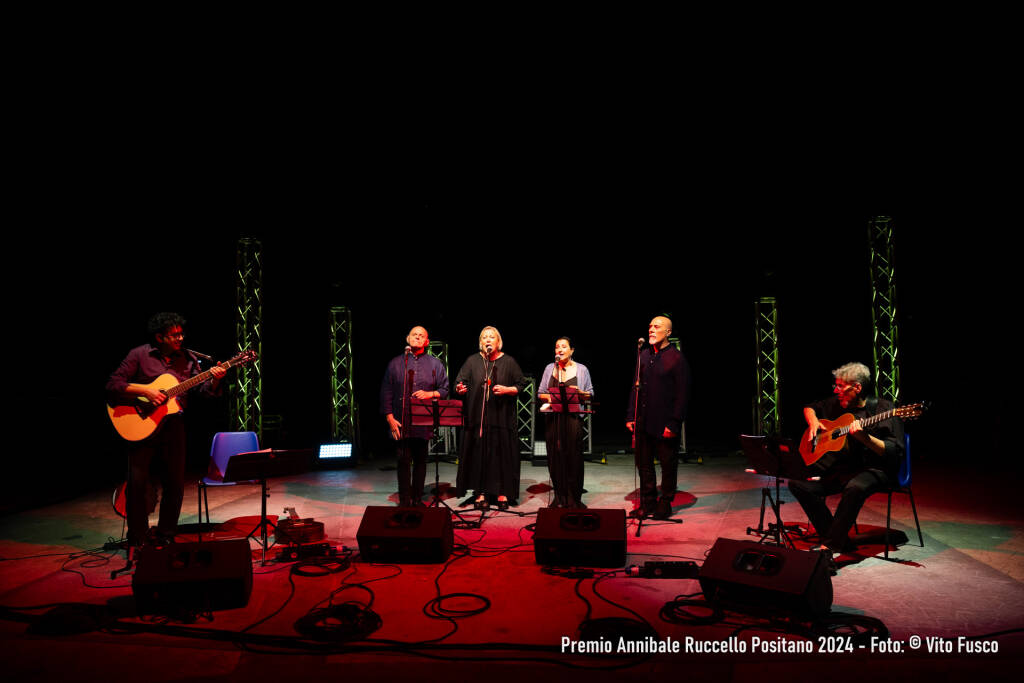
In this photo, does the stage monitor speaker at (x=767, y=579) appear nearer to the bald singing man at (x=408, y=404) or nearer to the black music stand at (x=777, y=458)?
the black music stand at (x=777, y=458)

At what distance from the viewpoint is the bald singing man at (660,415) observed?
596 centimetres

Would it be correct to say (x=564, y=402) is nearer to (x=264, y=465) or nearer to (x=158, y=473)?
(x=264, y=465)

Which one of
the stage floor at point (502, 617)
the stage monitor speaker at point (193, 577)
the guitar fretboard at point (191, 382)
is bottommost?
the stage floor at point (502, 617)

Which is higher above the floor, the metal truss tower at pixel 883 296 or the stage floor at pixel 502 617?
the metal truss tower at pixel 883 296

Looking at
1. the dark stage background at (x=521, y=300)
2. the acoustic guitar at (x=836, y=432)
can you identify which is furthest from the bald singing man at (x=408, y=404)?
the dark stage background at (x=521, y=300)

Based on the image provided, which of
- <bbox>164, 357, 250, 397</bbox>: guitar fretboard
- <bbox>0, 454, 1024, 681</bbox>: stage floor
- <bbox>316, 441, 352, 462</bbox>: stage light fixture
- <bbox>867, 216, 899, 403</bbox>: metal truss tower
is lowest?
<bbox>316, 441, 352, 462</bbox>: stage light fixture

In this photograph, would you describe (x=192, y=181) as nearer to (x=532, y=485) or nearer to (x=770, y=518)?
(x=532, y=485)

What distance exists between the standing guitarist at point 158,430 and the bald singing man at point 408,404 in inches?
69.1

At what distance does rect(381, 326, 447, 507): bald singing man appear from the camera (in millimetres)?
6066

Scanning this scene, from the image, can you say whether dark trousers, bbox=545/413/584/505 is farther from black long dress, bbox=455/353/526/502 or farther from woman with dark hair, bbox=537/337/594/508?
black long dress, bbox=455/353/526/502

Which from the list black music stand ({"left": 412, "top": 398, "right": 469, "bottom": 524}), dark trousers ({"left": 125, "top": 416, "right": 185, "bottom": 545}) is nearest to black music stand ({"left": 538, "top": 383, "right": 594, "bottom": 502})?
black music stand ({"left": 412, "top": 398, "right": 469, "bottom": 524})

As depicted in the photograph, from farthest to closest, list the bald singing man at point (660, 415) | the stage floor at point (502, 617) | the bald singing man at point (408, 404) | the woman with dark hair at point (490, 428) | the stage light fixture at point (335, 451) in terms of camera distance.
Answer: the stage light fixture at point (335, 451)
the woman with dark hair at point (490, 428)
the bald singing man at point (408, 404)
the bald singing man at point (660, 415)
the stage floor at point (502, 617)

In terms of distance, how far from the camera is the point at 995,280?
37.6 ft

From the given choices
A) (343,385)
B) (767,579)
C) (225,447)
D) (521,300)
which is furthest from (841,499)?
(521,300)
